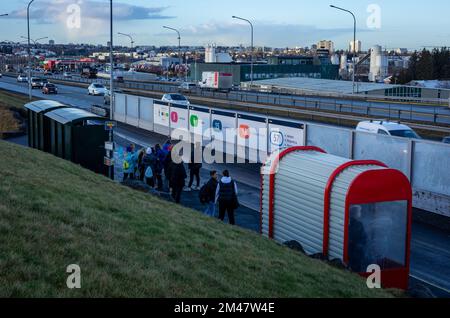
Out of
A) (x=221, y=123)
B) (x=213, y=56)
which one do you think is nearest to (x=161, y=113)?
(x=221, y=123)

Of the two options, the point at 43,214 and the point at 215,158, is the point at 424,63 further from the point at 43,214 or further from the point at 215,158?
the point at 43,214

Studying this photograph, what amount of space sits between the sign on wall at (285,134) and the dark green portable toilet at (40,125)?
8145mm

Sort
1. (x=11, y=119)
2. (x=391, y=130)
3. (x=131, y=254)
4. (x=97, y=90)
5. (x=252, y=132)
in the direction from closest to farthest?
(x=131, y=254), (x=391, y=130), (x=252, y=132), (x=11, y=119), (x=97, y=90)

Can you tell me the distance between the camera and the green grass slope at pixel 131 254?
6.80 meters

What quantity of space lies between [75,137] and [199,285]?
43.7 feet

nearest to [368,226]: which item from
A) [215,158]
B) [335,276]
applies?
[335,276]

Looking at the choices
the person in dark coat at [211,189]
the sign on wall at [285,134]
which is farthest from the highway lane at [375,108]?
the person in dark coat at [211,189]

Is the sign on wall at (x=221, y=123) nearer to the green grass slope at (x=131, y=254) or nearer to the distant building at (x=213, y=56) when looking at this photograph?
the green grass slope at (x=131, y=254)

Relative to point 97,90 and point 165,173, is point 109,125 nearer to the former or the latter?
point 165,173

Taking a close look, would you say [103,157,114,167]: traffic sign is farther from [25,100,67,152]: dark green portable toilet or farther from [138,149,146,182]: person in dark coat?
[25,100,67,152]: dark green portable toilet

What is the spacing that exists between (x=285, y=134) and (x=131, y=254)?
14.5 meters

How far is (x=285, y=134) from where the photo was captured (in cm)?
2216

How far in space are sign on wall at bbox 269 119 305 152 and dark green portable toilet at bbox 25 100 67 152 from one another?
815cm

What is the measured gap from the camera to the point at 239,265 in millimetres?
8891
